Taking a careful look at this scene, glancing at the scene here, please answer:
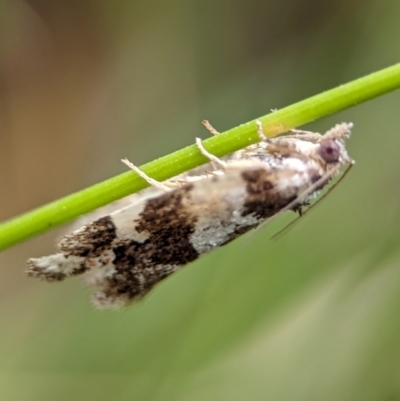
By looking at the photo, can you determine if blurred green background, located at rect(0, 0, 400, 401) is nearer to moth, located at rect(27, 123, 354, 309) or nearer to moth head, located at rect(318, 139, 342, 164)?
moth, located at rect(27, 123, 354, 309)

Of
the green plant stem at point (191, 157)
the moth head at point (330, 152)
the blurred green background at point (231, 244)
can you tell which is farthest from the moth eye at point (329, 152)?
the blurred green background at point (231, 244)

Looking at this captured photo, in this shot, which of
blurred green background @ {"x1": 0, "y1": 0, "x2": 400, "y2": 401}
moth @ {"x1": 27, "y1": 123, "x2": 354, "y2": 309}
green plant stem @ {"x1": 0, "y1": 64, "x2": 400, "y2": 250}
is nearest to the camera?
green plant stem @ {"x1": 0, "y1": 64, "x2": 400, "y2": 250}

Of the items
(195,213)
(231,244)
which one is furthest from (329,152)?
(231,244)

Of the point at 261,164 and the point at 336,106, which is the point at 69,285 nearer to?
the point at 261,164

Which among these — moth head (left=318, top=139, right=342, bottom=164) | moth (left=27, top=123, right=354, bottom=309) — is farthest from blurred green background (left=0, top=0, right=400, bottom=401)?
moth head (left=318, top=139, right=342, bottom=164)

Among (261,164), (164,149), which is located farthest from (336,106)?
(164,149)

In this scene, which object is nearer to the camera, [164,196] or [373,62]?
[164,196]

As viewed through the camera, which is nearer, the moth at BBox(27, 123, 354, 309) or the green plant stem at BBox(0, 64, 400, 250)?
the green plant stem at BBox(0, 64, 400, 250)

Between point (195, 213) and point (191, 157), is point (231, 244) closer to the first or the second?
point (195, 213)
